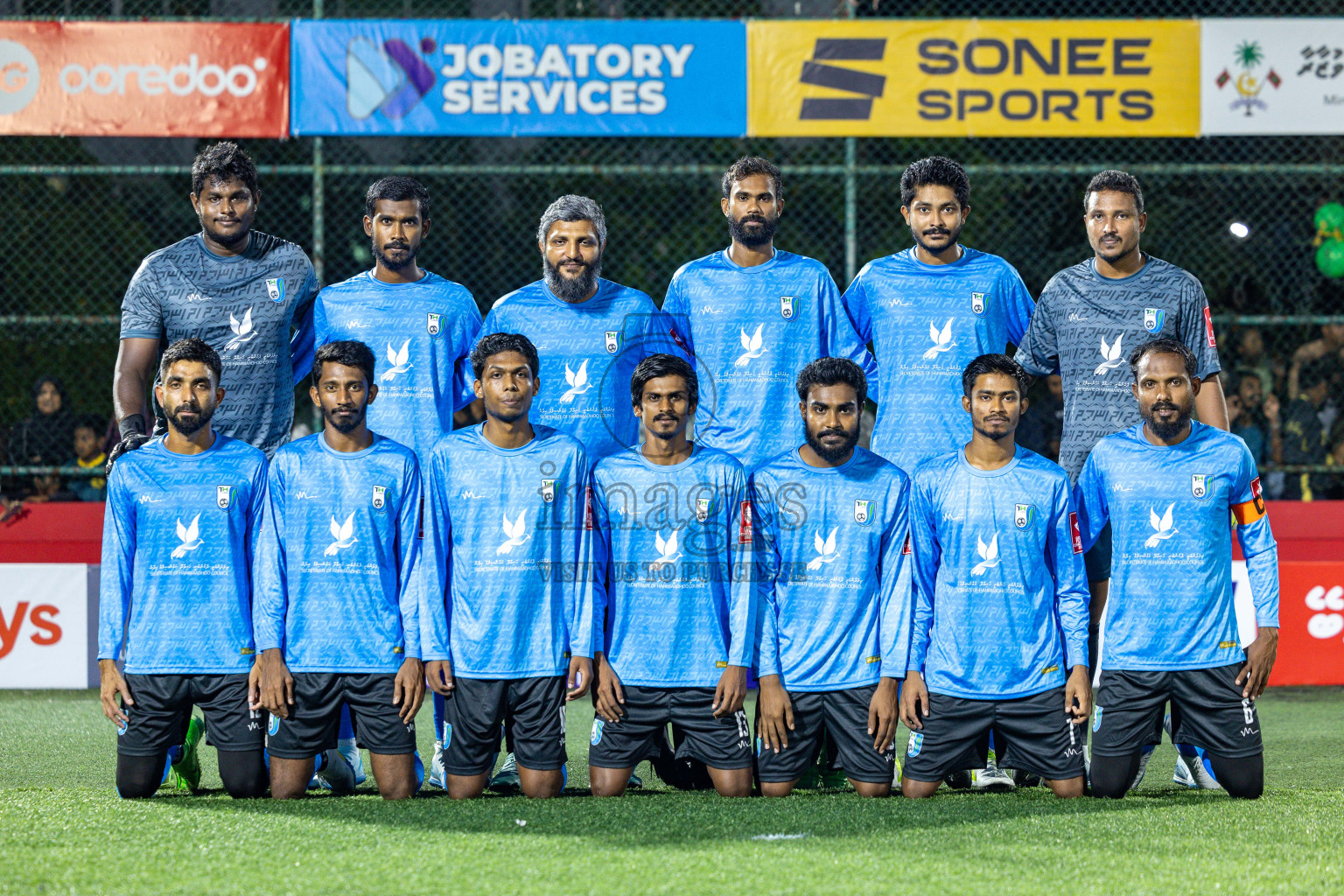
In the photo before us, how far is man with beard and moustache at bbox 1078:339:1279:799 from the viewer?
16.8 feet

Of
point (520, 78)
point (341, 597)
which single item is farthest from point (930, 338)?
point (520, 78)

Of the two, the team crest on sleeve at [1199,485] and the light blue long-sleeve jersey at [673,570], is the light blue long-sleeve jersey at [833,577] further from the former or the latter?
the team crest on sleeve at [1199,485]

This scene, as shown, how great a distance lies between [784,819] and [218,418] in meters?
2.80

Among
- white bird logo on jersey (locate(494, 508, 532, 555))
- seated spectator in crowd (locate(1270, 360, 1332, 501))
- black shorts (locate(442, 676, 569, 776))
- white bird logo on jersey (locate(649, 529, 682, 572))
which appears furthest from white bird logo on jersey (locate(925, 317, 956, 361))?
seated spectator in crowd (locate(1270, 360, 1332, 501))

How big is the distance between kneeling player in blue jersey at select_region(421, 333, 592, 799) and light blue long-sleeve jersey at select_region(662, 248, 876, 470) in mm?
835

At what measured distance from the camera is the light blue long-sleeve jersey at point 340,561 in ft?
16.9

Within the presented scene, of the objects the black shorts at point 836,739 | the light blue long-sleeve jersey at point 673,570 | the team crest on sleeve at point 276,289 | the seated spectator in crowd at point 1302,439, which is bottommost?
the black shorts at point 836,739

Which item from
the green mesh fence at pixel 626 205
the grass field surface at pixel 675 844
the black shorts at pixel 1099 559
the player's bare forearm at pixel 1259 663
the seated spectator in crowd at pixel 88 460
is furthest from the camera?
the green mesh fence at pixel 626 205

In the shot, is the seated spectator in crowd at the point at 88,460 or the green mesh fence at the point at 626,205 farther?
the green mesh fence at the point at 626,205

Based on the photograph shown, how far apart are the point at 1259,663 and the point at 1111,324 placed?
4.73ft

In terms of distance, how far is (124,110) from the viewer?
970 centimetres

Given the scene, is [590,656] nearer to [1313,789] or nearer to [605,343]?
[605,343]

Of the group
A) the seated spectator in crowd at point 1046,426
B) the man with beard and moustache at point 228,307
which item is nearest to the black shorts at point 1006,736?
the man with beard and moustache at point 228,307

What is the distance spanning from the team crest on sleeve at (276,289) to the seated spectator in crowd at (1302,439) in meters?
7.26
